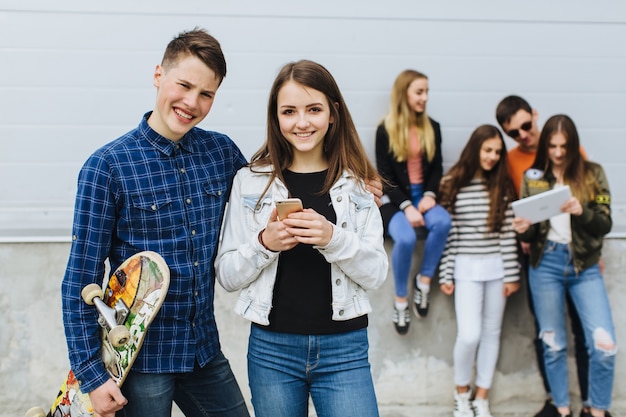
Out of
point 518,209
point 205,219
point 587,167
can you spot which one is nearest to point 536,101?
point 587,167

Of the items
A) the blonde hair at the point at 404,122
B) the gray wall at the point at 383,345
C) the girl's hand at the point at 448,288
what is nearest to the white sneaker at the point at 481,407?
the gray wall at the point at 383,345

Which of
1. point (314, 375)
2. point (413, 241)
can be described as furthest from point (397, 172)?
point (314, 375)

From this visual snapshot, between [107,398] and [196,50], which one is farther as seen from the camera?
[196,50]

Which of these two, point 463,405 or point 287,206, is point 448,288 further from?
point 287,206

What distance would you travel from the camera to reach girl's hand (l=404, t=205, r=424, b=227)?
456cm

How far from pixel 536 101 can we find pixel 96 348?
12.2ft

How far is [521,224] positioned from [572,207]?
31 cm

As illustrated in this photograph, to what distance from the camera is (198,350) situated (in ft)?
8.02

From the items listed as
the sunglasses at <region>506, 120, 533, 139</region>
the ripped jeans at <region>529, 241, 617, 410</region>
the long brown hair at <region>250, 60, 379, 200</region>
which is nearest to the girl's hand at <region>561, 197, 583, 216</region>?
the ripped jeans at <region>529, 241, 617, 410</region>

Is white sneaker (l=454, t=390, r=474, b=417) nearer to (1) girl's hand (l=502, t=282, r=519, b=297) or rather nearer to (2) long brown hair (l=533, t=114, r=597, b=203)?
(1) girl's hand (l=502, t=282, r=519, b=297)

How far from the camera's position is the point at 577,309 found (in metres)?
4.49

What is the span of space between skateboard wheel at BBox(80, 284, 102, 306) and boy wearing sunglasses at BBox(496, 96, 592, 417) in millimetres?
3194

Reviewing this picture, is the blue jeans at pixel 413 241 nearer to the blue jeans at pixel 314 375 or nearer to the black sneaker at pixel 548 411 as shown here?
the black sneaker at pixel 548 411

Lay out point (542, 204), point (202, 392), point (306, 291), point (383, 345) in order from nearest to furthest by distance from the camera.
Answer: point (306, 291) → point (202, 392) → point (542, 204) → point (383, 345)
